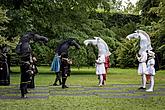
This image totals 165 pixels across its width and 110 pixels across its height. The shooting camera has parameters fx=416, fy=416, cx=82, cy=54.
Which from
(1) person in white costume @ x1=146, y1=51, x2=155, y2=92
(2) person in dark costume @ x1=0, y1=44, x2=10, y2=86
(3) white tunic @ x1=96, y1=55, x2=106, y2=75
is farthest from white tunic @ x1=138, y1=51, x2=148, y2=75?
(2) person in dark costume @ x1=0, y1=44, x2=10, y2=86

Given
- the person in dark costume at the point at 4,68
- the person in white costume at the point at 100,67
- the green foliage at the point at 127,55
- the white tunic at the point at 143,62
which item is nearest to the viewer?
the white tunic at the point at 143,62

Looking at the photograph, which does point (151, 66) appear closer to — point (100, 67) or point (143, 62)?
point (143, 62)

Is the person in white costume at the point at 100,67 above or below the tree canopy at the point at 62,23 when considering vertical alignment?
below

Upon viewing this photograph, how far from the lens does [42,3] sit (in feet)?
88.7

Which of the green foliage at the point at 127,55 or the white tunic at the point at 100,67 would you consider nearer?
the white tunic at the point at 100,67

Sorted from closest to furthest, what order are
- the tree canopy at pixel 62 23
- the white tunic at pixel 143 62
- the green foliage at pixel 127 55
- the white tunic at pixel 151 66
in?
1. the white tunic at pixel 151 66
2. the white tunic at pixel 143 62
3. the tree canopy at pixel 62 23
4. the green foliage at pixel 127 55

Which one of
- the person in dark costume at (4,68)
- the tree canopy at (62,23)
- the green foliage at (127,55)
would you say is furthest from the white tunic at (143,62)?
the green foliage at (127,55)

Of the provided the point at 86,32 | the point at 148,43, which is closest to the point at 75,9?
the point at 86,32

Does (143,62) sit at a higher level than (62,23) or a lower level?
lower

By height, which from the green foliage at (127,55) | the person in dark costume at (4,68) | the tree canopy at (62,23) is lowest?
the person in dark costume at (4,68)

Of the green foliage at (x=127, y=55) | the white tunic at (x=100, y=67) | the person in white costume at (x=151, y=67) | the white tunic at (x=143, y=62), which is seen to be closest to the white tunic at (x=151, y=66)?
the person in white costume at (x=151, y=67)

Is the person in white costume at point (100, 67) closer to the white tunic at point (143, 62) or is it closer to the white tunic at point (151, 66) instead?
the white tunic at point (143, 62)

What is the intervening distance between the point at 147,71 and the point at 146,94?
4.64 feet

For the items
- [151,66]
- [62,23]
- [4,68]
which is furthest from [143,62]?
[62,23]
